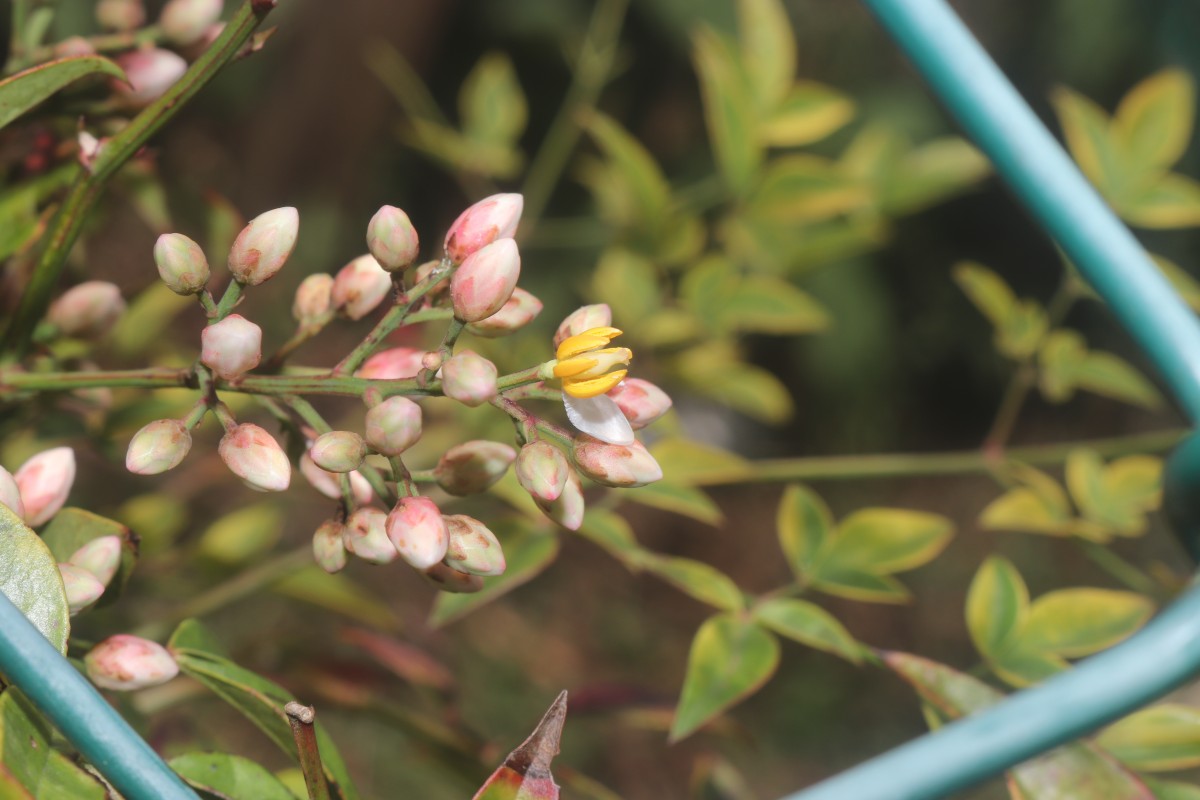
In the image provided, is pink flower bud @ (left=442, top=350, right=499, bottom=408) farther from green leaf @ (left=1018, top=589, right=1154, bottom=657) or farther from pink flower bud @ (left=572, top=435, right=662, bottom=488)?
green leaf @ (left=1018, top=589, right=1154, bottom=657)

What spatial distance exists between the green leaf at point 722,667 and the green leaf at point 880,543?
7cm

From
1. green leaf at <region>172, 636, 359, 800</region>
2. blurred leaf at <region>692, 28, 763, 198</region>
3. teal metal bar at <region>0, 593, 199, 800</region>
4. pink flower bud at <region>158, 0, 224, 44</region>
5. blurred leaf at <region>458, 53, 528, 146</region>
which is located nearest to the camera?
teal metal bar at <region>0, 593, 199, 800</region>

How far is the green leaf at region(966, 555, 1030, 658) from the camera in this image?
0.45 meters

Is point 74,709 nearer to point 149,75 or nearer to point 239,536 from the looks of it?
point 149,75

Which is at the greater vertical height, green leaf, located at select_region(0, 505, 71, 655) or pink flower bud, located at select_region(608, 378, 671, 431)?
pink flower bud, located at select_region(608, 378, 671, 431)

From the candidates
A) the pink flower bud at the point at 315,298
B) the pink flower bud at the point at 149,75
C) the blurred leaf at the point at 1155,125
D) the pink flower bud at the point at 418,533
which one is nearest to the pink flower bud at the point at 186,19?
the pink flower bud at the point at 149,75

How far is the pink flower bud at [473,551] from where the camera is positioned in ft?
0.99

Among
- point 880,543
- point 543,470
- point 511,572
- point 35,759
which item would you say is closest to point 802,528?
point 880,543

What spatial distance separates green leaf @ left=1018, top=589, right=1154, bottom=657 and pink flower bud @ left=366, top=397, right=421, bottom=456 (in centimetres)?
30

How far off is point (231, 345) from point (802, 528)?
0.31 m

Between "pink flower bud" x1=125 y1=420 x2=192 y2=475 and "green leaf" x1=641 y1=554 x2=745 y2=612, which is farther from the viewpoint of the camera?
"green leaf" x1=641 y1=554 x2=745 y2=612

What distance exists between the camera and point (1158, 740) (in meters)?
0.42

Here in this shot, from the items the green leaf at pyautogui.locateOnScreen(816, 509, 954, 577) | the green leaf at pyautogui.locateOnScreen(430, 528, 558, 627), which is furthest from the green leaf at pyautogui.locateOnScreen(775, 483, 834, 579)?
the green leaf at pyautogui.locateOnScreen(430, 528, 558, 627)

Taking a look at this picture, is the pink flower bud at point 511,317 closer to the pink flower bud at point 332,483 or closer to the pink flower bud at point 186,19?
the pink flower bud at point 332,483
